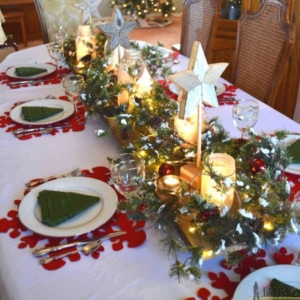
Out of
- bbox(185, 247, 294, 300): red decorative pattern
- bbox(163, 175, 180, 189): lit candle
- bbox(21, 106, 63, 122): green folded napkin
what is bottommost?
bbox(21, 106, 63, 122): green folded napkin

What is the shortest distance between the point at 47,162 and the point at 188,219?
1.89ft

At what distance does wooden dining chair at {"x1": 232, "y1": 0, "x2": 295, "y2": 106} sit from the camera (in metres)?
1.79

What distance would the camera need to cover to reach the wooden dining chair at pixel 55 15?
3055mm

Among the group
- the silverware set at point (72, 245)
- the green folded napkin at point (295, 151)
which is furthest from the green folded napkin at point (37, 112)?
the green folded napkin at point (295, 151)

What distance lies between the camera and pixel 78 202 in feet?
3.42

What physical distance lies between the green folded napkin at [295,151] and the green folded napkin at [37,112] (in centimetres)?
89

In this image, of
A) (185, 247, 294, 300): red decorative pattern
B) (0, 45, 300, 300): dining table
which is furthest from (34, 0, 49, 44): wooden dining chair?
(185, 247, 294, 300): red decorative pattern

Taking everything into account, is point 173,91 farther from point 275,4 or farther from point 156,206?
point 156,206

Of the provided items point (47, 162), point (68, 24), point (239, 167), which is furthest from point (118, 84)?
point (68, 24)

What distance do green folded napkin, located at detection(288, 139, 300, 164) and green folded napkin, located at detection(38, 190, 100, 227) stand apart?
593 mm

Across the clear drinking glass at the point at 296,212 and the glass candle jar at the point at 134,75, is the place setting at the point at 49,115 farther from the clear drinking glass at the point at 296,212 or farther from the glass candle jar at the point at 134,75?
the clear drinking glass at the point at 296,212

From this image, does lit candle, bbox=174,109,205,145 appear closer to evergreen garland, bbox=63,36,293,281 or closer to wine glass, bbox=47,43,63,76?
evergreen garland, bbox=63,36,293,281

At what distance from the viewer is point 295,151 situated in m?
1.23

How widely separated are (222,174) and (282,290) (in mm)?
288
